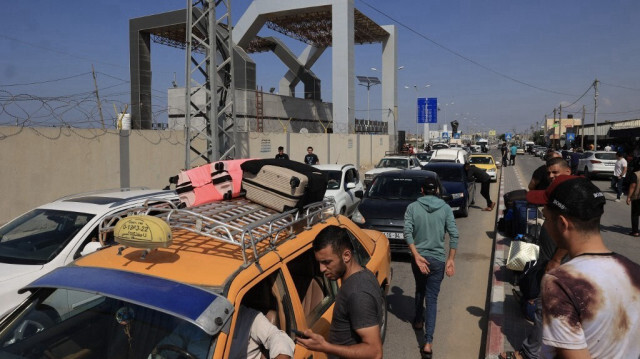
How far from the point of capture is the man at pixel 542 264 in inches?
129

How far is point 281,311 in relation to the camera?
292cm

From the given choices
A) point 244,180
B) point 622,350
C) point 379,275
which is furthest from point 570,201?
point 244,180

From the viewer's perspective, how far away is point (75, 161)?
11.3 metres

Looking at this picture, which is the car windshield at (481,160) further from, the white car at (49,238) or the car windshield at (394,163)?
the white car at (49,238)

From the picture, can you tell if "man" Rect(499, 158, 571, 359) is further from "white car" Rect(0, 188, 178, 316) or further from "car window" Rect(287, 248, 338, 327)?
"white car" Rect(0, 188, 178, 316)

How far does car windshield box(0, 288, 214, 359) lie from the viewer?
2361 mm

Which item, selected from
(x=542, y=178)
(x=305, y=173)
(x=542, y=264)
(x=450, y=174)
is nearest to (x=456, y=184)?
(x=450, y=174)

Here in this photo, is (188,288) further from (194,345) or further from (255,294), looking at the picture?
(255,294)

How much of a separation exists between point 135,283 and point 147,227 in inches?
12.9

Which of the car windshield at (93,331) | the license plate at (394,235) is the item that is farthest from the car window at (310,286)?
the license plate at (394,235)

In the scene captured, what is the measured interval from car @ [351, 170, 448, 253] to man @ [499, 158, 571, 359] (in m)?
3.07

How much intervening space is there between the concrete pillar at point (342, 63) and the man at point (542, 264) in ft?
79.1

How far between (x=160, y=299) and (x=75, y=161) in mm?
10655

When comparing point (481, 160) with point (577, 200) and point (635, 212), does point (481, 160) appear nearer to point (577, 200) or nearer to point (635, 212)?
point (635, 212)
